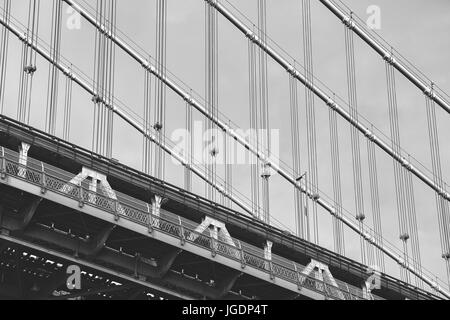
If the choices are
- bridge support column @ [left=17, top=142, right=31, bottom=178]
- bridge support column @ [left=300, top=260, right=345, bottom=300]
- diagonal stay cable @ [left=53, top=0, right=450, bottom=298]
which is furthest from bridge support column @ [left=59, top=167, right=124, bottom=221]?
diagonal stay cable @ [left=53, top=0, right=450, bottom=298]

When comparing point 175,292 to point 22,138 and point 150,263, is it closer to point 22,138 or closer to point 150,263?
point 150,263

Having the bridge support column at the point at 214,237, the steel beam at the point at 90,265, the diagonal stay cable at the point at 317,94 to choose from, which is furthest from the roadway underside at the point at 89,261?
the diagonal stay cable at the point at 317,94

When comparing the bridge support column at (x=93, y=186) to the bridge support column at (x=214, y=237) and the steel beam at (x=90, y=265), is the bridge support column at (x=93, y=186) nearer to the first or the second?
the steel beam at (x=90, y=265)

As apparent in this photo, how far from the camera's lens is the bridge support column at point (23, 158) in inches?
1784

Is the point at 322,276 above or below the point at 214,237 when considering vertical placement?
below

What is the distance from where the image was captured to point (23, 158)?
4631 cm

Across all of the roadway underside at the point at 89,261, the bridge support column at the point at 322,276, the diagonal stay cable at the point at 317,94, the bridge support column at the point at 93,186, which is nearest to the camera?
the roadway underside at the point at 89,261

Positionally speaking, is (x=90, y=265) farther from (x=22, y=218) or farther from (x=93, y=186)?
(x=22, y=218)

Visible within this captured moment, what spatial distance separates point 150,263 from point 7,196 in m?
7.19

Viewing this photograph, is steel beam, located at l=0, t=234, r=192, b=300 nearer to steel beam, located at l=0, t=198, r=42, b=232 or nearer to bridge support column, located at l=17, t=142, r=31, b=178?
steel beam, located at l=0, t=198, r=42, b=232

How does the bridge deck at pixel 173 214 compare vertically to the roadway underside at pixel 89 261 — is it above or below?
above

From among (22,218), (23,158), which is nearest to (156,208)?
(22,218)

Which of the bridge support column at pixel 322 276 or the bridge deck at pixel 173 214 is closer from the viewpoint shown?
the bridge deck at pixel 173 214
